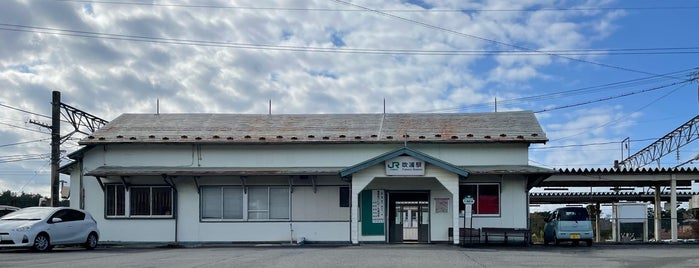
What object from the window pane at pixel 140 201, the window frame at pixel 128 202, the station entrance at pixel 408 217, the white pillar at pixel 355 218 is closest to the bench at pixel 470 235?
the station entrance at pixel 408 217

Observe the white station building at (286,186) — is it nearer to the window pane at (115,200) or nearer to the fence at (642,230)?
the window pane at (115,200)

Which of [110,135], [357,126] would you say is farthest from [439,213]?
[110,135]

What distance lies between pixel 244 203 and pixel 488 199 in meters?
9.33

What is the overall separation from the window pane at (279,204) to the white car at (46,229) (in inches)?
274

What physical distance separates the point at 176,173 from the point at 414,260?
12660mm

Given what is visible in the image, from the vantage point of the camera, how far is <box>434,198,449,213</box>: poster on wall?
28375 millimetres

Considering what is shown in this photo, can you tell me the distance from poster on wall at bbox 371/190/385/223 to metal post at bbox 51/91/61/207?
1460cm

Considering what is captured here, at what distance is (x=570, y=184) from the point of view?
33312 mm

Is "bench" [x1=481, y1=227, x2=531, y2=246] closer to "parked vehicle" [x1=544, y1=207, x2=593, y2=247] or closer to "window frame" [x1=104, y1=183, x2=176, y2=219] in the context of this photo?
"parked vehicle" [x1=544, y1=207, x2=593, y2=247]

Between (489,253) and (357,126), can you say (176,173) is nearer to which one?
(357,126)

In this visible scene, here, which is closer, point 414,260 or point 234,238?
point 414,260

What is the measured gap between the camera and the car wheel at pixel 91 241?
23812mm

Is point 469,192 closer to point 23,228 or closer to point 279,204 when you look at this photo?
point 279,204

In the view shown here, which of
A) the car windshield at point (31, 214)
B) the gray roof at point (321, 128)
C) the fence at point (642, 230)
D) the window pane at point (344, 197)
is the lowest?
the fence at point (642, 230)
